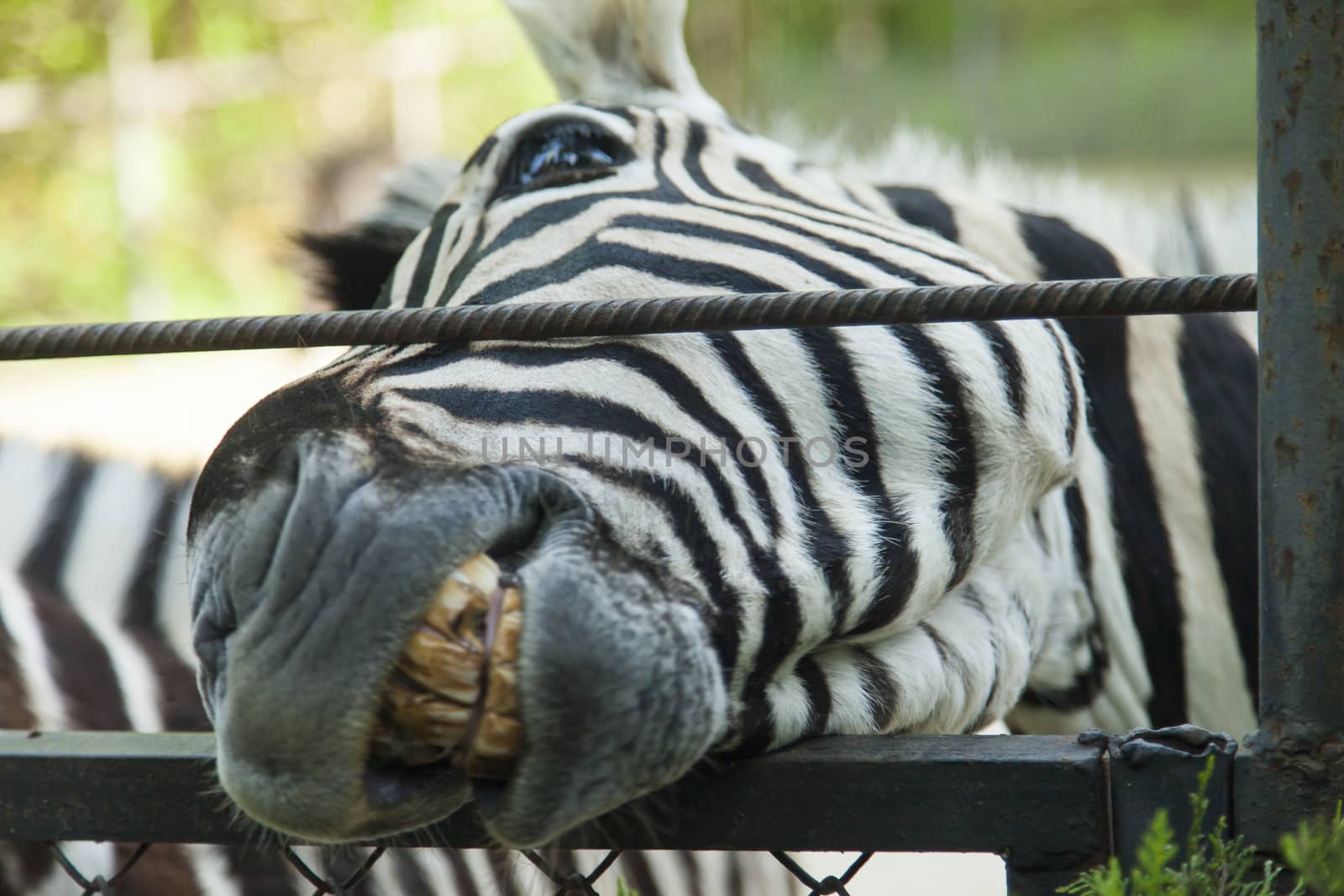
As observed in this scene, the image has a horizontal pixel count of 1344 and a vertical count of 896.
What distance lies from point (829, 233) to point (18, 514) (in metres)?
1.54

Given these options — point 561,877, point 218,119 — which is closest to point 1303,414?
point 561,877

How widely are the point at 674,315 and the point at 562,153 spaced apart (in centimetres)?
65

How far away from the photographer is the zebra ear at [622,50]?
2127mm

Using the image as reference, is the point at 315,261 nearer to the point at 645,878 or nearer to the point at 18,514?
the point at 18,514

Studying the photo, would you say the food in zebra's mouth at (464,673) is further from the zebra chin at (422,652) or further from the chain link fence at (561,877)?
the chain link fence at (561,877)

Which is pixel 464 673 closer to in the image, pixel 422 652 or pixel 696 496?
pixel 422 652

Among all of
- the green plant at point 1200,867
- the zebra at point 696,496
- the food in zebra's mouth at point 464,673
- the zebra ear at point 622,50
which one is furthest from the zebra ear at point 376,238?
the green plant at point 1200,867

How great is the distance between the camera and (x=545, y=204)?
172 cm

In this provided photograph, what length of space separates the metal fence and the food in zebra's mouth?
24 cm

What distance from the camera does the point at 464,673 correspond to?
41.9 inches

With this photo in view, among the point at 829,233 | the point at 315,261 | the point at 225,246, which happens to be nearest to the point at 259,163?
A: the point at 225,246

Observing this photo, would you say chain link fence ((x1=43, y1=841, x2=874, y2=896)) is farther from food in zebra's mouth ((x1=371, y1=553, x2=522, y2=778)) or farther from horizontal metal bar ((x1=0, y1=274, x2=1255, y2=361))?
horizontal metal bar ((x1=0, y1=274, x2=1255, y2=361))

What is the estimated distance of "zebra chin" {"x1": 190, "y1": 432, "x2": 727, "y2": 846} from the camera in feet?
3.44

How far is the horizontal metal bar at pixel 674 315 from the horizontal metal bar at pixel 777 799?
0.42 meters
